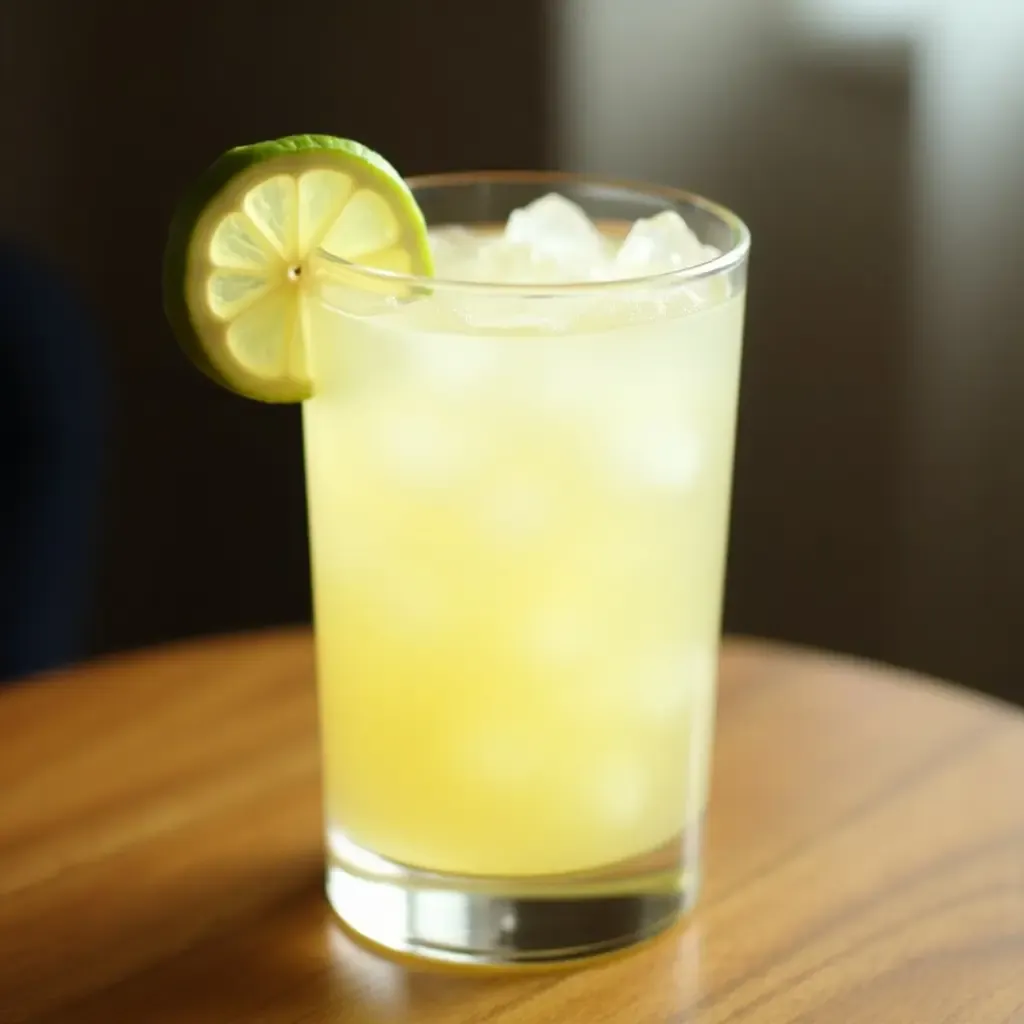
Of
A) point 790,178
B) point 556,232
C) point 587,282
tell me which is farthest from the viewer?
point 790,178

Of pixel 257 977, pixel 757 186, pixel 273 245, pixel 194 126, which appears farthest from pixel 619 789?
pixel 194 126

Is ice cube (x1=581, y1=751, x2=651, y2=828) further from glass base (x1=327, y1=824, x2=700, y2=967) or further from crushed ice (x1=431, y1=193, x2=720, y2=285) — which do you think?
crushed ice (x1=431, y1=193, x2=720, y2=285)

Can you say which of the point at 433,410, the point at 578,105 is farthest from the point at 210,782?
the point at 578,105

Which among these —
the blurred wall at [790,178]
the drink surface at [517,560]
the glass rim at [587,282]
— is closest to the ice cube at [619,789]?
the drink surface at [517,560]

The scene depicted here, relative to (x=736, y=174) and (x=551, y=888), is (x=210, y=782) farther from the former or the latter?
(x=736, y=174)

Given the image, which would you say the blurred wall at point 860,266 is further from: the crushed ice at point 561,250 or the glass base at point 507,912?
the glass base at point 507,912

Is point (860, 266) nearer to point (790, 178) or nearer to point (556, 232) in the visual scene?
point (790, 178)

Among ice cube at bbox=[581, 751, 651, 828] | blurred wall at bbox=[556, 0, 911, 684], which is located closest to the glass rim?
ice cube at bbox=[581, 751, 651, 828]
